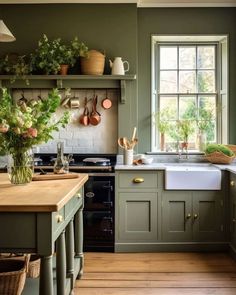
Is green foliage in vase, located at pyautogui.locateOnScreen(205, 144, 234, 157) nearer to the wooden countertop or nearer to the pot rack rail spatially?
the pot rack rail

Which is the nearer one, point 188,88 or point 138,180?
point 138,180

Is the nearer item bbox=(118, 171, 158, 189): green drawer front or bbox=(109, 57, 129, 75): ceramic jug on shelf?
bbox=(118, 171, 158, 189): green drawer front

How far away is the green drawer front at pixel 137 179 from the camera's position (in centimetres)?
421

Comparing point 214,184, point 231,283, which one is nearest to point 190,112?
point 214,184

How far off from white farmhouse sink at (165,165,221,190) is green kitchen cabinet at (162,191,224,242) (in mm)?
67

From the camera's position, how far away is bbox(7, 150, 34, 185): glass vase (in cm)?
264

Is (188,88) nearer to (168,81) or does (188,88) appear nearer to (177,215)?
(168,81)

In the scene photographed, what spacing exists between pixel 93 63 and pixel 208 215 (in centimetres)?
206

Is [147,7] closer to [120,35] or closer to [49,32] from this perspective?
[120,35]

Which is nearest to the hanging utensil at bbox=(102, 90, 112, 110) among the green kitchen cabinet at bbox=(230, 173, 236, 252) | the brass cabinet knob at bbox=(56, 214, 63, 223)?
the green kitchen cabinet at bbox=(230, 173, 236, 252)

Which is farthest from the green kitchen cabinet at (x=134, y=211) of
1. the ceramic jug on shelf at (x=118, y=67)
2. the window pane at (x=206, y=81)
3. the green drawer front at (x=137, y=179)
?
the window pane at (x=206, y=81)

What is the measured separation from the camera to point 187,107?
16.6 ft

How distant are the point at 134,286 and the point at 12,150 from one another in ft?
5.01

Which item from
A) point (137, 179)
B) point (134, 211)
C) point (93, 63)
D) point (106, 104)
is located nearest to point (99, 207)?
point (134, 211)
